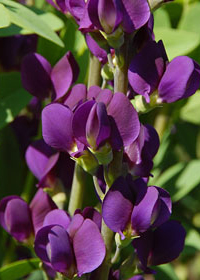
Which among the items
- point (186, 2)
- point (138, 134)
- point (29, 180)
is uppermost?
point (138, 134)

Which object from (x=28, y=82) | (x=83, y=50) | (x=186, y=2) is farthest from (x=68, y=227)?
(x=186, y=2)

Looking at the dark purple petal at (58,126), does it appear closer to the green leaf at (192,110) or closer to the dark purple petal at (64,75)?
the dark purple petal at (64,75)

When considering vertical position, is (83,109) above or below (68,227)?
above

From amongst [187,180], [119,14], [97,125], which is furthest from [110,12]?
[187,180]

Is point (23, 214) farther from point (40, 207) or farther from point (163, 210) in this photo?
point (163, 210)

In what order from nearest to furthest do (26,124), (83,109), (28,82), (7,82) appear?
(83,109) < (28,82) < (7,82) < (26,124)

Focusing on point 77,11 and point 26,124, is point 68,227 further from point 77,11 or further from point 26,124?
point 26,124

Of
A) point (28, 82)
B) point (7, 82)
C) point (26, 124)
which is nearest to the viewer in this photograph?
point (28, 82)
